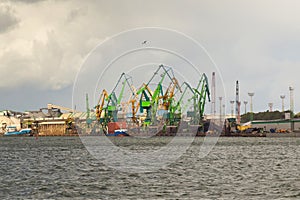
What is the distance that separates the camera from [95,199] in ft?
146

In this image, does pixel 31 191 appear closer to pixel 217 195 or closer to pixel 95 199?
pixel 95 199

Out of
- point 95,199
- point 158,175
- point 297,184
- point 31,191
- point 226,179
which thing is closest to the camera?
point 95,199

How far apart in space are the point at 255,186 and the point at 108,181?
47.0ft

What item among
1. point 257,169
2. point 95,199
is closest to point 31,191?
point 95,199

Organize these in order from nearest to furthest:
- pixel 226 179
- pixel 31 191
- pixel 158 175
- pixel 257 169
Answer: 1. pixel 31 191
2. pixel 226 179
3. pixel 158 175
4. pixel 257 169

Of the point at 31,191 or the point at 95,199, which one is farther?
the point at 31,191

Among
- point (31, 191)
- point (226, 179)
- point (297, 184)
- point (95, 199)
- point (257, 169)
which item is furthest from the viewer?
point (257, 169)

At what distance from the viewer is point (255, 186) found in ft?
171

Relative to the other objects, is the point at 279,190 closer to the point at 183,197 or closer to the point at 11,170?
the point at 183,197

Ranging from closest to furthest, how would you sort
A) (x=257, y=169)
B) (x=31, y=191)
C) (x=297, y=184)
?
1. (x=31, y=191)
2. (x=297, y=184)
3. (x=257, y=169)

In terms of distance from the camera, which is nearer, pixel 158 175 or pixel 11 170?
pixel 158 175

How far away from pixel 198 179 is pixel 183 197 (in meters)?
13.1

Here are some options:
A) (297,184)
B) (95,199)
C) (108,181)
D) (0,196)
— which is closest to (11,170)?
(108,181)

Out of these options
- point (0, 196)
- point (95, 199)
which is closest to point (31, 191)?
point (0, 196)
